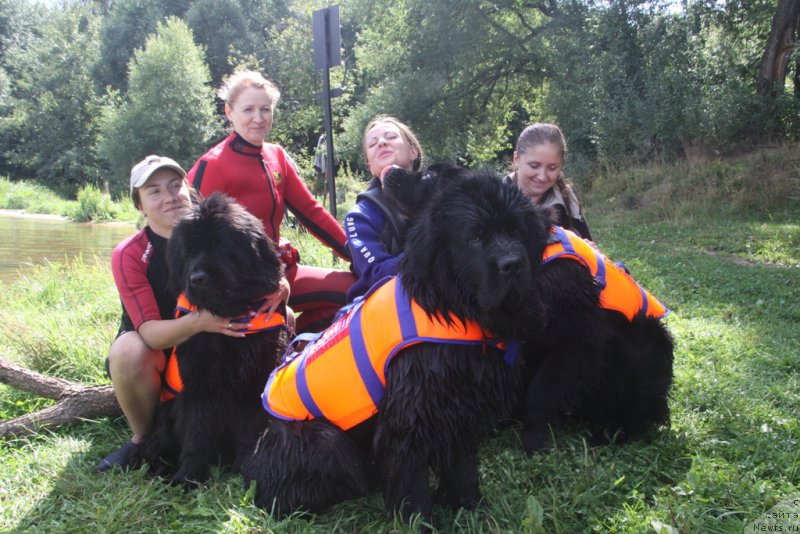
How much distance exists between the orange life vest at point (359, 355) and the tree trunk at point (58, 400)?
1818mm

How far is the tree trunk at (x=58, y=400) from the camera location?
3781 millimetres

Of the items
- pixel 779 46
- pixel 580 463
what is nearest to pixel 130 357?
pixel 580 463

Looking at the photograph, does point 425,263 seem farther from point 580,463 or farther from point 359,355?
point 580,463

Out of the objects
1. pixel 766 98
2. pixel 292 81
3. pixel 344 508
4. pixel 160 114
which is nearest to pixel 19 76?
pixel 160 114

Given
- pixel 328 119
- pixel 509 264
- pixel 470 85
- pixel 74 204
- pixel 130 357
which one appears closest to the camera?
pixel 509 264

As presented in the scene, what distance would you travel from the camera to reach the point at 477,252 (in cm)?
226

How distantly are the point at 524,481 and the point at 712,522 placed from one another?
33.5 inches

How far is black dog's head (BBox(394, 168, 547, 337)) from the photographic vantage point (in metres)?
2.23

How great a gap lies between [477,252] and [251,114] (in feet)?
8.87

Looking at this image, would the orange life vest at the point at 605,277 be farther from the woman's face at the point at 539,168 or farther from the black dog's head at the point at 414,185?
the woman's face at the point at 539,168

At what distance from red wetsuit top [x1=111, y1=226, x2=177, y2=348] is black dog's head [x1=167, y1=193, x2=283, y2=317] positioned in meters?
0.30

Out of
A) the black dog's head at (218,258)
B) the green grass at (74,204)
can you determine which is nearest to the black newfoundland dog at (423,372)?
the black dog's head at (218,258)

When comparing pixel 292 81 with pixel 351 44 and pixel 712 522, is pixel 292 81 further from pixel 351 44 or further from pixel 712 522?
pixel 712 522

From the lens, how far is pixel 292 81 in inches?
1119
